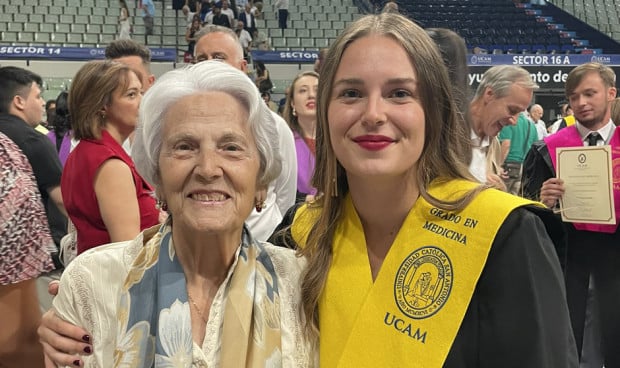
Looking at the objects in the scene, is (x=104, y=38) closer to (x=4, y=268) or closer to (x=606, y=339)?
(x=606, y=339)

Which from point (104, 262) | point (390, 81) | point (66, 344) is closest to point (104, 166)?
point (104, 262)

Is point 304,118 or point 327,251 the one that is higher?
point 304,118

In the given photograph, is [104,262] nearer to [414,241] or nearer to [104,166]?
[414,241]

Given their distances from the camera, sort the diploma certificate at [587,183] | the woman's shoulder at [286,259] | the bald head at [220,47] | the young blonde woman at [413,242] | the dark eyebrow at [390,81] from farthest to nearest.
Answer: the bald head at [220,47], the diploma certificate at [587,183], the woman's shoulder at [286,259], the dark eyebrow at [390,81], the young blonde woman at [413,242]

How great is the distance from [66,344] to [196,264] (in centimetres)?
34

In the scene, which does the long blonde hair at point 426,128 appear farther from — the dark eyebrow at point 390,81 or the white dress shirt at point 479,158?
the white dress shirt at point 479,158

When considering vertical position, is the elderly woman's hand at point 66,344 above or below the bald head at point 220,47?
below

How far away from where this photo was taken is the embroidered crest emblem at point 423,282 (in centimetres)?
157

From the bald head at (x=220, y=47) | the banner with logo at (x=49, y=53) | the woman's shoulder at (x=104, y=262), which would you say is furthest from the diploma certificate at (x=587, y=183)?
the banner with logo at (x=49, y=53)

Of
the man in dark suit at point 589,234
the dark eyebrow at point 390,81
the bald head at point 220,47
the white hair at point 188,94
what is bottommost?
the man in dark suit at point 589,234

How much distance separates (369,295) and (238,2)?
15.9 m

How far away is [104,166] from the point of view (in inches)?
100

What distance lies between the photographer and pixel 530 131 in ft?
22.8

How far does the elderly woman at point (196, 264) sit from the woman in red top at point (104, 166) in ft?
2.68
